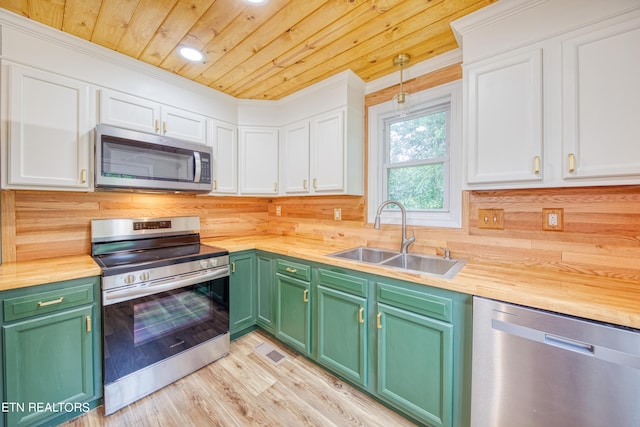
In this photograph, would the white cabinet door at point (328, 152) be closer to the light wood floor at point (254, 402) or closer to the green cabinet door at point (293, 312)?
the green cabinet door at point (293, 312)

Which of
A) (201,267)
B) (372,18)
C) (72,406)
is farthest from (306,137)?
(72,406)

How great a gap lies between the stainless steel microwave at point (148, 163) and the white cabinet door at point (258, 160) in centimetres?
42

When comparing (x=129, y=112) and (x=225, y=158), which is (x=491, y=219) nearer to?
(x=225, y=158)

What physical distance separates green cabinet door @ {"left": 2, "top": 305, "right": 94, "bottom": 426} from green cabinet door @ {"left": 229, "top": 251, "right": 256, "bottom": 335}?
0.94 metres

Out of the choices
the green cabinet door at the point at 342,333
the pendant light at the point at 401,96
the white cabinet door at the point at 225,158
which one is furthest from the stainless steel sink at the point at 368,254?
the white cabinet door at the point at 225,158

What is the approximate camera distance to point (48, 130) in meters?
1.60

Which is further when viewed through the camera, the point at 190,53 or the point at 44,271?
the point at 190,53

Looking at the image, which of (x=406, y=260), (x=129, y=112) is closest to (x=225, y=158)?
(x=129, y=112)

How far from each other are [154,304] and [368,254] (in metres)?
1.63

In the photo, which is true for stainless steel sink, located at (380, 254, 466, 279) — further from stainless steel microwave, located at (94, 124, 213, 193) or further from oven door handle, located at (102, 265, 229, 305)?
stainless steel microwave, located at (94, 124, 213, 193)

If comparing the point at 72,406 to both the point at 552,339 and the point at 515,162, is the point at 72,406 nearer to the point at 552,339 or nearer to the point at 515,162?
the point at 552,339

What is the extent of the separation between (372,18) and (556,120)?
44.5 inches

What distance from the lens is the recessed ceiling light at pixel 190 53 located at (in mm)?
1782

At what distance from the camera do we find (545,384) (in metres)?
1.09
